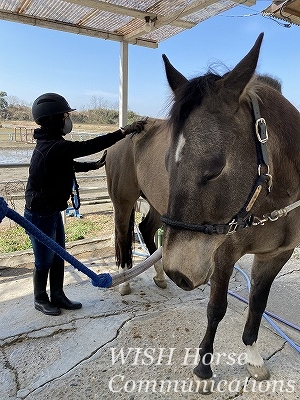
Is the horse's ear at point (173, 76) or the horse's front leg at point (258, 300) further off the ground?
the horse's ear at point (173, 76)

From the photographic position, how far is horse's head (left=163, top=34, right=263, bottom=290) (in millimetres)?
1150

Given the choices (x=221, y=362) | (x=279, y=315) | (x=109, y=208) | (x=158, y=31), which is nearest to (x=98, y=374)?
(x=221, y=362)

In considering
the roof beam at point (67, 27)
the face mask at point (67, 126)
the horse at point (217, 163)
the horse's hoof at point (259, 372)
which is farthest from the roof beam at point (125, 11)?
the horse's hoof at point (259, 372)

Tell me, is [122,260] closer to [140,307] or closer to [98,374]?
[140,307]

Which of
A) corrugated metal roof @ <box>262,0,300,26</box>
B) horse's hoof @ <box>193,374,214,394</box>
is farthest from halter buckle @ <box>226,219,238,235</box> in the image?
corrugated metal roof @ <box>262,0,300,26</box>

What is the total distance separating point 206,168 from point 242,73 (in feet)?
1.28

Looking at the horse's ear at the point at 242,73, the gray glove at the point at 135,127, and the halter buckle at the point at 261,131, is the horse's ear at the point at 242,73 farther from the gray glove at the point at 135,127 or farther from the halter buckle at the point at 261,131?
the gray glove at the point at 135,127

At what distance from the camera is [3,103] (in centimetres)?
1659

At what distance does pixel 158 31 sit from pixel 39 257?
2872 millimetres

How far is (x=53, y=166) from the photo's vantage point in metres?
2.26

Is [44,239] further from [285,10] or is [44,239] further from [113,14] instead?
[285,10]

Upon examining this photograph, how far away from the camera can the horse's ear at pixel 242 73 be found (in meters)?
1.14

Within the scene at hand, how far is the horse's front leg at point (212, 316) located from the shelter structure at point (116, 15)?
2.34 metres

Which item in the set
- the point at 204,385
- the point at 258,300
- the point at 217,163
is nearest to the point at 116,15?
the point at 217,163
